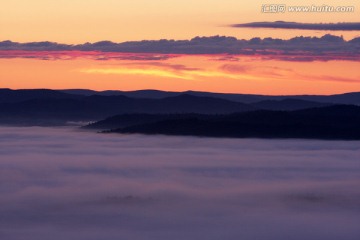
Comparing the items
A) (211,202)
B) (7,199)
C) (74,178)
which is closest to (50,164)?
(74,178)

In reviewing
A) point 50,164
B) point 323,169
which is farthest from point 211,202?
point 50,164

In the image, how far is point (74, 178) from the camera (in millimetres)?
142000

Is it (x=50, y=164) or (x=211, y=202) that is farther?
(x=50, y=164)

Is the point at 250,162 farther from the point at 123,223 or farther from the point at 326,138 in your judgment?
the point at 123,223

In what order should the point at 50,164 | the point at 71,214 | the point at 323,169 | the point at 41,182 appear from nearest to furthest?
the point at 71,214 < the point at 41,182 < the point at 323,169 < the point at 50,164

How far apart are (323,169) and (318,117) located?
131 ft

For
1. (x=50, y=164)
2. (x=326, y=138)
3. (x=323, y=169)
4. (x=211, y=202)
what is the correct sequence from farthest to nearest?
(x=326, y=138), (x=50, y=164), (x=323, y=169), (x=211, y=202)

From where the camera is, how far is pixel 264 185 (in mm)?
132875

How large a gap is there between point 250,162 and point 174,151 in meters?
22.7

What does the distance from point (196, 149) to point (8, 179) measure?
218 feet

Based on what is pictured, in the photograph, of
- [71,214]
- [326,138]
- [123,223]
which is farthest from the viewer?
[326,138]

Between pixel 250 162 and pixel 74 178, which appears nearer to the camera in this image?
pixel 74 178

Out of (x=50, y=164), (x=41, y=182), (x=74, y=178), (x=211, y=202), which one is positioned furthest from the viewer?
(x=50, y=164)

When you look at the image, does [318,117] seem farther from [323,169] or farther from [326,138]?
[323,169]
